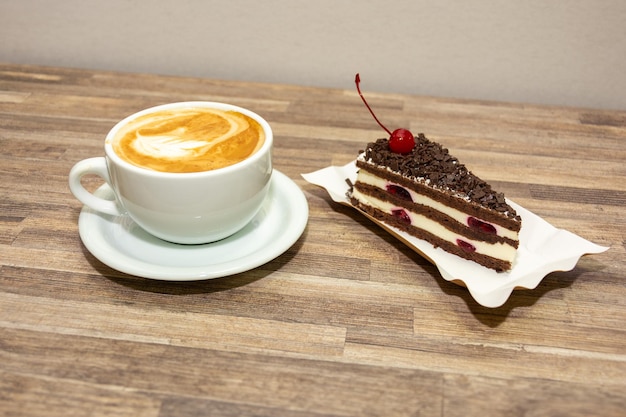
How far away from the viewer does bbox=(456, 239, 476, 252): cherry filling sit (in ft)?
3.39

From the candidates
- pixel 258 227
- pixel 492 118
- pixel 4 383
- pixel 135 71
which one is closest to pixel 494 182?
pixel 492 118

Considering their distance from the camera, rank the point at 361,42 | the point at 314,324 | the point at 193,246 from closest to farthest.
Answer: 1. the point at 314,324
2. the point at 193,246
3. the point at 361,42

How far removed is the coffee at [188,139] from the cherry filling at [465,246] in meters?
0.36

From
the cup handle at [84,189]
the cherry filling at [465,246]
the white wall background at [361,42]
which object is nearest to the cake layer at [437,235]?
the cherry filling at [465,246]

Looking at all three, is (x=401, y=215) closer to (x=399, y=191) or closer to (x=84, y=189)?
(x=399, y=191)

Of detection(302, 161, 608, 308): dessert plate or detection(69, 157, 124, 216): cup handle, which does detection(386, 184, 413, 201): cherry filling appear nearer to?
detection(302, 161, 608, 308): dessert plate

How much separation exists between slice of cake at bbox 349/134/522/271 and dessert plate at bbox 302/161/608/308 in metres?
0.02

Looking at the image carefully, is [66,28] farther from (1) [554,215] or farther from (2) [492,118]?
(1) [554,215]

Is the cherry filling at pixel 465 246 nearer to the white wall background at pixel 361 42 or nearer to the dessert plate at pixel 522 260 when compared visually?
the dessert plate at pixel 522 260

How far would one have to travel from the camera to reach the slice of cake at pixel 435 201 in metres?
1.00

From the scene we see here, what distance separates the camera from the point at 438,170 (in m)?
1.06

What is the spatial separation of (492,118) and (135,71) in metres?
0.99

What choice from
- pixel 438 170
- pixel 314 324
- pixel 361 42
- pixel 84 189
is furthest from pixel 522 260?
pixel 361 42

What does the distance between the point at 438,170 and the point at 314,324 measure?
355mm
